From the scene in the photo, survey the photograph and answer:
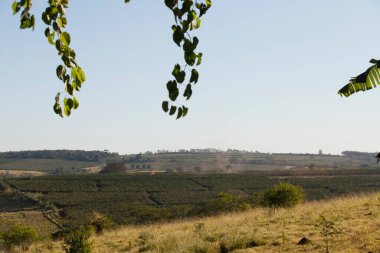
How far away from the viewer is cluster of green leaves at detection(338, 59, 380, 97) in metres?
6.32

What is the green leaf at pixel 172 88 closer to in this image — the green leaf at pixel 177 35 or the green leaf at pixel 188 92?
the green leaf at pixel 188 92

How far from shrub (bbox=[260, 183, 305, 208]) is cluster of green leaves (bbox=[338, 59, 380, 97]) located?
2340 cm

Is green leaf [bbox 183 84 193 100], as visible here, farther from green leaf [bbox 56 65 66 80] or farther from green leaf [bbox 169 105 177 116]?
green leaf [bbox 56 65 66 80]

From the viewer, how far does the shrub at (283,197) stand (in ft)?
100

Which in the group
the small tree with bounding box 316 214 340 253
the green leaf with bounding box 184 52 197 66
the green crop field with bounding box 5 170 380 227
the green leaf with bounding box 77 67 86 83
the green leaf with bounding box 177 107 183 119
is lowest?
the green crop field with bounding box 5 170 380 227

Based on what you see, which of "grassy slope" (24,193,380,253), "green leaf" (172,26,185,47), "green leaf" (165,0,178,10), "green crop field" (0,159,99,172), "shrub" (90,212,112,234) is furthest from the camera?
"green crop field" (0,159,99,172)

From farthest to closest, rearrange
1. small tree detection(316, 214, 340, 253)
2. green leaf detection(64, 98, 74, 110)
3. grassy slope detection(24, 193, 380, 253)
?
grassy slope detection(24, 193, 380, 253) → small tree detection(316, 214, 340, 253) → green leaf detection(64, 98, 74, 110)

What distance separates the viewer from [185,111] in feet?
10.0

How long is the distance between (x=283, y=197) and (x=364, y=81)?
25.3m

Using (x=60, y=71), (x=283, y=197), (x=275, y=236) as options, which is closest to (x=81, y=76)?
(x=60, y=71)

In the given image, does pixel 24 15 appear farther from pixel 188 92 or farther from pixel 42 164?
pixel 42 164

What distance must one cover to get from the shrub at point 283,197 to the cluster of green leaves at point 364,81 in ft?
76.8

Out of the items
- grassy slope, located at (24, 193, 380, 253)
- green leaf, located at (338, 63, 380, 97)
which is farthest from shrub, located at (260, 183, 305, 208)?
green leaf, located at (338, 63, 380, 97)

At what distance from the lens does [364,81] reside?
20.4 ft
